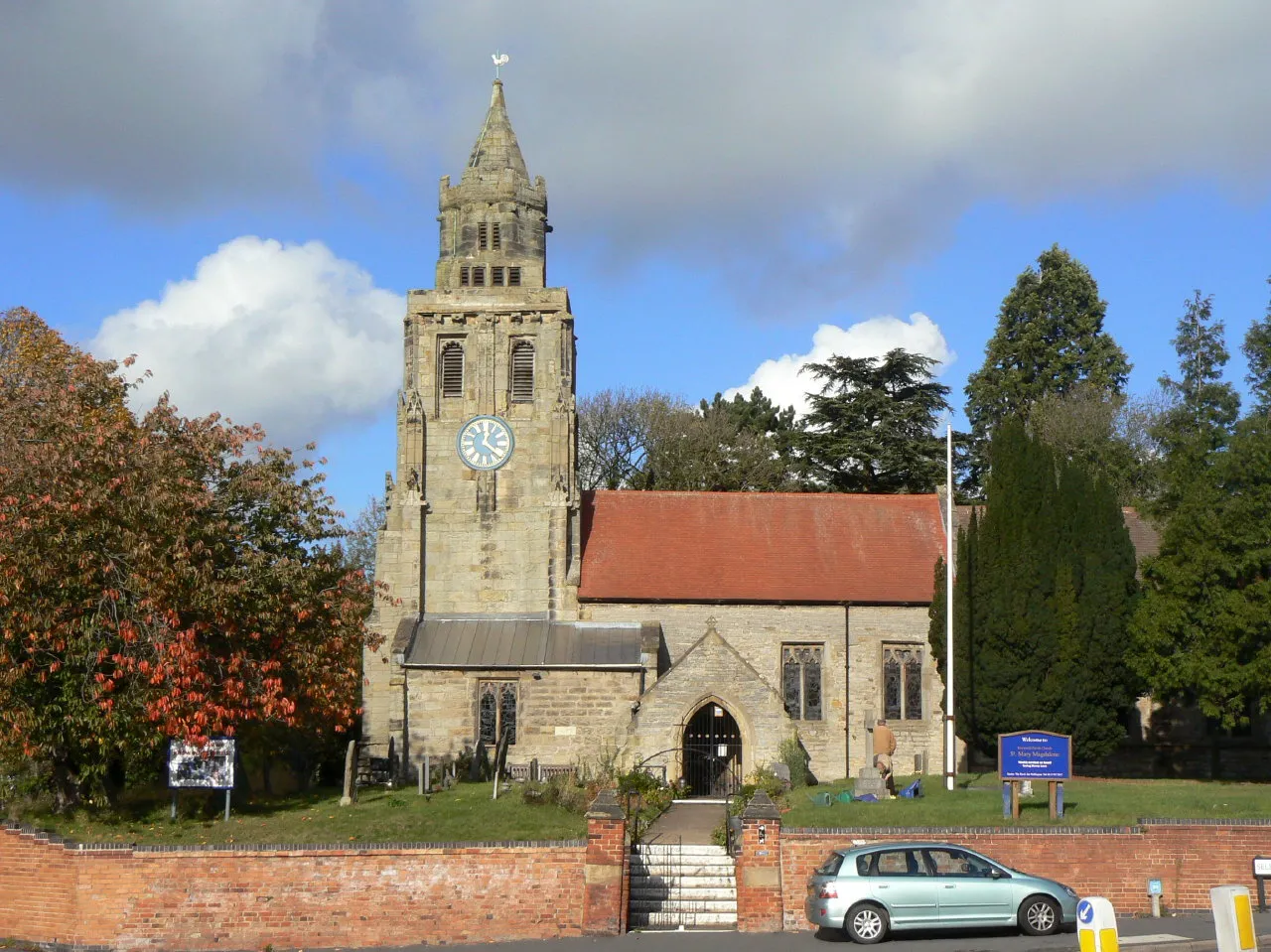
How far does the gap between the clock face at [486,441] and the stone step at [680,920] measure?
17910 mm

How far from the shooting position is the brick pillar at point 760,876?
62.7ft

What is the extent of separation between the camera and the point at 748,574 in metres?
35.6

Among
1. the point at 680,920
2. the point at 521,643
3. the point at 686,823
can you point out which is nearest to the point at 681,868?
the point at 680,920

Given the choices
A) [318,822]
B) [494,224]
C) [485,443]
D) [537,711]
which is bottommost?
[318,822]

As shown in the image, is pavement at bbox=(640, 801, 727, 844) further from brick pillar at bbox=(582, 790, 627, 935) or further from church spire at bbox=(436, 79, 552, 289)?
church spire at bbox=(436, 79, 552, 289)

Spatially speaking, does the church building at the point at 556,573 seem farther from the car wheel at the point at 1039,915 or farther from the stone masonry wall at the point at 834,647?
the car wheel at the point at 1039,915

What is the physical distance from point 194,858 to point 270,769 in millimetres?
15585

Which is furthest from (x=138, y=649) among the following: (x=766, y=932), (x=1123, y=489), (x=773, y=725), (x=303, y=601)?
(x=1123, y=489)

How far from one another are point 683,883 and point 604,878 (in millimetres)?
2680

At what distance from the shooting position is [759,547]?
120ft

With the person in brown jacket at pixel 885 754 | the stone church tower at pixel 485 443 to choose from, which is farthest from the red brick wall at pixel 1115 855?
the stone church tower at pixel 485 443

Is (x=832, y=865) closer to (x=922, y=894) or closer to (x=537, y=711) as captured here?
(x=922, y=894)

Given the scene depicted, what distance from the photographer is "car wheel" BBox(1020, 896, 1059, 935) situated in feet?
59.1

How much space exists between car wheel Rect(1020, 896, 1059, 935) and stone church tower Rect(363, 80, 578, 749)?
1838 cm
